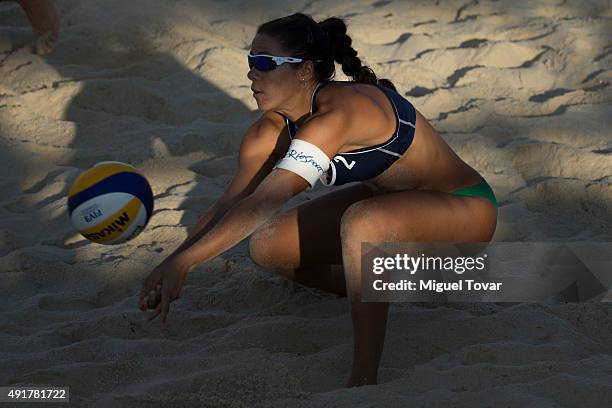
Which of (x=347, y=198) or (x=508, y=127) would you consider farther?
(x=508, y=127)

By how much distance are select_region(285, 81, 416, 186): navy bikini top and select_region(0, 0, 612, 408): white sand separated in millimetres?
498

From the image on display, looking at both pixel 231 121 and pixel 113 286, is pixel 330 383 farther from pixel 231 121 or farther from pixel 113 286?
pixel 231 121

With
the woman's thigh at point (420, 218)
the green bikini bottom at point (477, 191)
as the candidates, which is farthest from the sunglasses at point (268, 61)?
the green bikini bottom at point (477, 191)

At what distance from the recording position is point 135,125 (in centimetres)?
481

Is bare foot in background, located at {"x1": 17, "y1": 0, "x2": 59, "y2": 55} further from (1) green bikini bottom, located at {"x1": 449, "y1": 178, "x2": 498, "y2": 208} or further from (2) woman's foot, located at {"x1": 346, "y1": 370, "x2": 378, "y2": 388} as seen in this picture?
(2) woman's foot, located at {"x1": 346, "y1": 370, "x2": 378, "y2": 388}

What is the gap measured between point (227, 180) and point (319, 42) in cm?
143

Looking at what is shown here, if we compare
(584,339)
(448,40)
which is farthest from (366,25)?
(584,339)

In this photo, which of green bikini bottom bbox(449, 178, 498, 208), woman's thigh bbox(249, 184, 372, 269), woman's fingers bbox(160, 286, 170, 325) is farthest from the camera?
→ woman's thigh bbox(249, 184, 372, 269)

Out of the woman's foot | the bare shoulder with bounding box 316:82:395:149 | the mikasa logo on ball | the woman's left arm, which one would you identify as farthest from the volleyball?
the woman's foot

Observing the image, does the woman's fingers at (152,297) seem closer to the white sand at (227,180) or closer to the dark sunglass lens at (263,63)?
the white sand at (227,180)

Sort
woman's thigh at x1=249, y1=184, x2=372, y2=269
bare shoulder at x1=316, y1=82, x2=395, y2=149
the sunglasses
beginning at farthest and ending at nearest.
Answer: woman's thigh at x1=249, y1=184, x2=372, y2=269 < the sunglasses < bare shoulder at x1=316, y1=82, x2=395, y2=149

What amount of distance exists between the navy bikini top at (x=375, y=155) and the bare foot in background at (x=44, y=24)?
9.64 feet

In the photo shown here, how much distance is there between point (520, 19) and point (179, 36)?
205 centimetres

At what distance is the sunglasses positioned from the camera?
9.86ft
